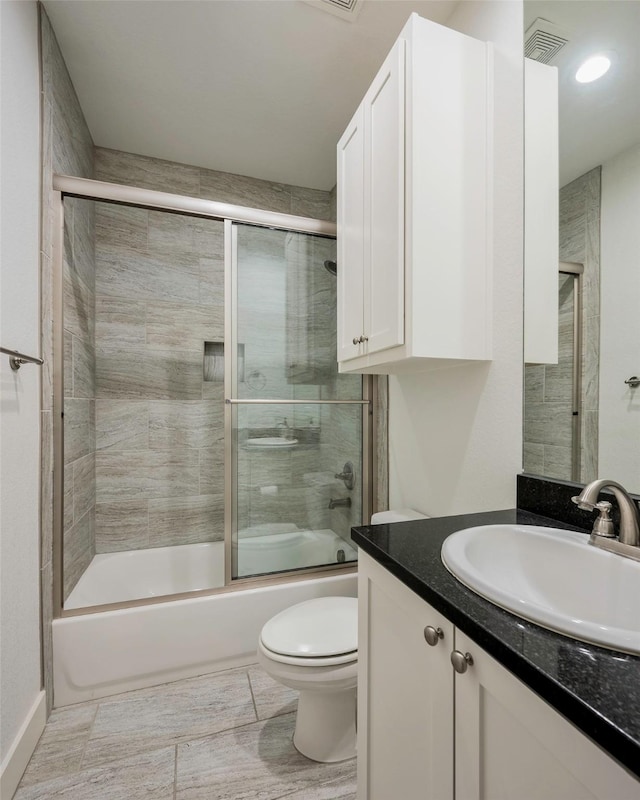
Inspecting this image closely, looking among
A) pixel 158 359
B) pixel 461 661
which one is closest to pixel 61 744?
pixel 461 661

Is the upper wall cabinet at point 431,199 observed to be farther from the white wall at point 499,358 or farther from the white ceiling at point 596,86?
the white ceiling at point 596,86

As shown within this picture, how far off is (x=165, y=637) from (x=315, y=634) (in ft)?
2.54

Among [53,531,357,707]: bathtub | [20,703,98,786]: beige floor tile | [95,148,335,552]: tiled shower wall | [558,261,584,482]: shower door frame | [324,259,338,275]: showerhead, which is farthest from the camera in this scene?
[95,148,335,552]: tiled shower wall

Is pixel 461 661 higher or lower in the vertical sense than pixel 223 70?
lower

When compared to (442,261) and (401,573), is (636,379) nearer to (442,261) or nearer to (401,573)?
(442,261)

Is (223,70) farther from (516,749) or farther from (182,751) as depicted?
(182,751)

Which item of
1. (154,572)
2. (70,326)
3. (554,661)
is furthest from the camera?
(154,572)

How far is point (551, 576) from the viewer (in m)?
0.90

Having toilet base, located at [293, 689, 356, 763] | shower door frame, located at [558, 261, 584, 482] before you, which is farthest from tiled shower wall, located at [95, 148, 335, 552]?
shower door frame, located at [558, 261, 584, 482]

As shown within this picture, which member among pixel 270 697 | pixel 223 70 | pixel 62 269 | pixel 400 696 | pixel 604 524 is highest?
pixel 223 70

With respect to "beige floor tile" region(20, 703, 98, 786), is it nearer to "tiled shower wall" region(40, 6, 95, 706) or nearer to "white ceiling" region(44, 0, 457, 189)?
"tiled shower wall" region(40, 6, 95, 706)

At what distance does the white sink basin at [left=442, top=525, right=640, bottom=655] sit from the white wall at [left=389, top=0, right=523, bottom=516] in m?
0.35

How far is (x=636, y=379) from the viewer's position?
94 cm

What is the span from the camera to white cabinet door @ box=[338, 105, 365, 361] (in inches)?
59.5
